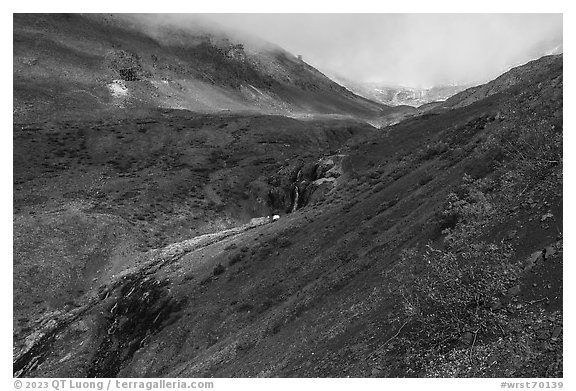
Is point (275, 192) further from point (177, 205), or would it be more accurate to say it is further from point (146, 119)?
point (146, 119)

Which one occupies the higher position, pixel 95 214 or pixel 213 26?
pixel 213 26

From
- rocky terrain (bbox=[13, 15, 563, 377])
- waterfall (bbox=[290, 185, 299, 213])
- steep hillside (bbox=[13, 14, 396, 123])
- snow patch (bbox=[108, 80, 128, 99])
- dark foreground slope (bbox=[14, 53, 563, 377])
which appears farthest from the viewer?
snow patch (bbox=[108, 80, 128, 99])

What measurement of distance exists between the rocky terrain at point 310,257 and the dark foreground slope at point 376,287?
92mm

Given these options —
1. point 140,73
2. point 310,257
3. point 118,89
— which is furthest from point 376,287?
point 140,73

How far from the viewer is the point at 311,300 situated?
23.9 meters

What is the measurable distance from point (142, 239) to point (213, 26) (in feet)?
508

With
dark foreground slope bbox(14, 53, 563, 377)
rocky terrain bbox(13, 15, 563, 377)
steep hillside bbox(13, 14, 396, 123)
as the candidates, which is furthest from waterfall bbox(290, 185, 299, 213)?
steep hillside bbox(13, 14, 396, 123)

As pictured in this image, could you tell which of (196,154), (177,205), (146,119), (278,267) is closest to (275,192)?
(177,205)

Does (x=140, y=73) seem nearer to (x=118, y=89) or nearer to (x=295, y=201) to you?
(x=118, y=89)

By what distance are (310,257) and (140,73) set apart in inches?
4795

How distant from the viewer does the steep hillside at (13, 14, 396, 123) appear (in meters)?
114

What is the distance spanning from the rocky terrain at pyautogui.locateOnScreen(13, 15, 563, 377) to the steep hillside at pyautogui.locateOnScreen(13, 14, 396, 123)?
104 feet

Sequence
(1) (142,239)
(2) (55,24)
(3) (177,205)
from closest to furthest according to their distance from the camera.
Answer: (1) (142,239) → (3) (177,205) → (2) (55,24)

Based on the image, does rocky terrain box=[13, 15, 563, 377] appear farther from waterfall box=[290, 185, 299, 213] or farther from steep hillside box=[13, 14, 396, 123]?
steep hillside box=[13, 14, 396, 123]
